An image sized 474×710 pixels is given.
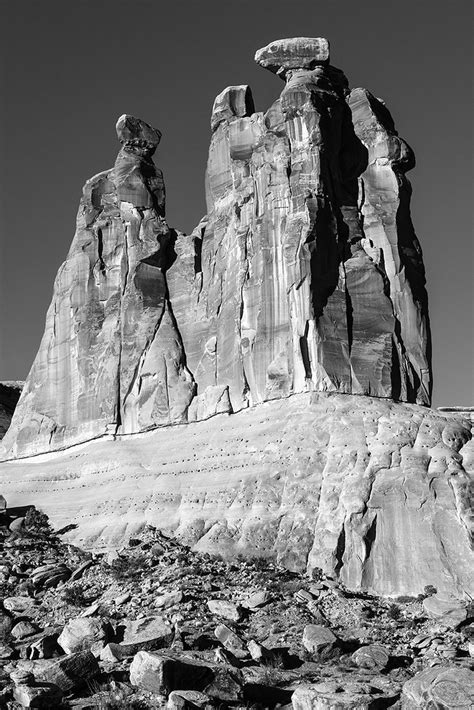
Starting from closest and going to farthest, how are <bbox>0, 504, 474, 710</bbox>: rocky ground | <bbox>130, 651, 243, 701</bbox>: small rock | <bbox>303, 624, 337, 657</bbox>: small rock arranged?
<bbox>0, 504, 474, 710</bbox>: rocky ground < <bbox>130, 651, 243, 701</bbox>: small rock < <bbox>303, 624, 337, 657</bbox>: small rock

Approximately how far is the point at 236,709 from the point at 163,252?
36.9m

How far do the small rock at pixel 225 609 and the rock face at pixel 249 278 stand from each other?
45.0 feet

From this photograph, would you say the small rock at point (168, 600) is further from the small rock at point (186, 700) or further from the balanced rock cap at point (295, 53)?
the balanced rock cap at point (295, 53)

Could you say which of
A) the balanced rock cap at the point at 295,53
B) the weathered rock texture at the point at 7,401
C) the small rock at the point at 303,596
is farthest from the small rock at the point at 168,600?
the weathered rock texture at the point at 7,401

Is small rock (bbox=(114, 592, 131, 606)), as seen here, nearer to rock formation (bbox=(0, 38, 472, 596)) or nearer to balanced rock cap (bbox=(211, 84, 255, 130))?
rock formation (bbox=(0, 38, 472, 596))

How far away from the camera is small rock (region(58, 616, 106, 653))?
35.6m

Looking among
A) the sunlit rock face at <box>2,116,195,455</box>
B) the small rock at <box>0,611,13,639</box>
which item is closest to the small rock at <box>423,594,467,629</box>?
the small rock at <box>0,611,13,639</box>

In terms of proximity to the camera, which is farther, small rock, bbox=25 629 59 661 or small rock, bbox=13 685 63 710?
small rock, bbox=25 629 59 661

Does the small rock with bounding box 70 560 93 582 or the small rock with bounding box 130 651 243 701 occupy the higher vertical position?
the small rock with bounding box 70 560 93 582

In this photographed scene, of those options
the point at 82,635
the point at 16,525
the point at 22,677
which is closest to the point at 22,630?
the point at 82,635

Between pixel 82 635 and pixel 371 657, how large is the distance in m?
9.94

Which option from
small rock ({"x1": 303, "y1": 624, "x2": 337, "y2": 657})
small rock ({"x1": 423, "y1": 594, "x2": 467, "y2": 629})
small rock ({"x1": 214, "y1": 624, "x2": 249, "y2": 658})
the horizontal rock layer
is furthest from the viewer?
the horizontal rock layer

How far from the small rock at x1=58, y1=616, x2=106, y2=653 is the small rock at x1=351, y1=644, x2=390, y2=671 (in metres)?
8.65

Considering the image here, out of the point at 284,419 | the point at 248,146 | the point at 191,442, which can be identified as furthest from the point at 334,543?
the point at 248,146
